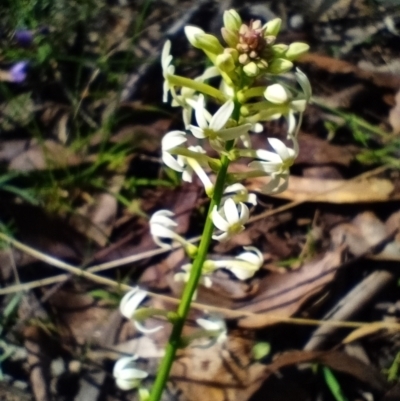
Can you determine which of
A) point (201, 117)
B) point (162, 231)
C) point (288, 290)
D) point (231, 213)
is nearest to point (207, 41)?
point (201, 117)

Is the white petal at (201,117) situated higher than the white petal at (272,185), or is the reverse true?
the white petal at (201,117)

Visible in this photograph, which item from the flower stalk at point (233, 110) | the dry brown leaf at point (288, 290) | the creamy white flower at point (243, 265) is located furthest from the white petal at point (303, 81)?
the dry brown leaf at point (288, 290)

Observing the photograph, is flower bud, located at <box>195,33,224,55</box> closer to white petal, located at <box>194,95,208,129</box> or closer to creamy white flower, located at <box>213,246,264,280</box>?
white petal, located at <box>194,95,208,129</box>

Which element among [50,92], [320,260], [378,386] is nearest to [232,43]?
[320,260]

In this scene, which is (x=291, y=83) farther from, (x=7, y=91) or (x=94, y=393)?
(x=94, y=393)

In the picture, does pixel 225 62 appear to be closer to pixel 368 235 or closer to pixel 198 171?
pixel 198 171

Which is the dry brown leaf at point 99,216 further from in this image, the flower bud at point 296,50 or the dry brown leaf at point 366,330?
the flower bud at point 296,50
